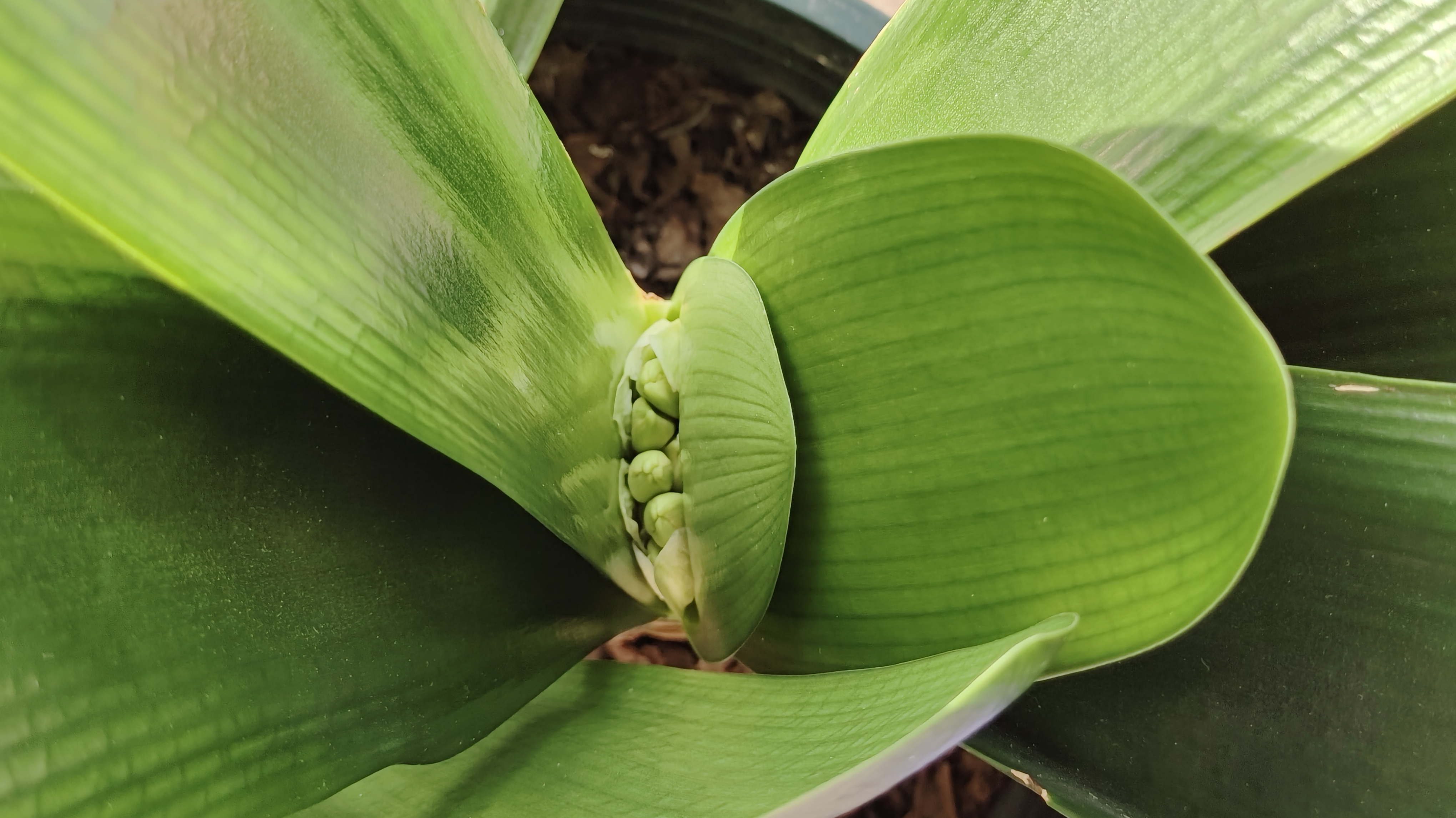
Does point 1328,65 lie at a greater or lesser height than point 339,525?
greater

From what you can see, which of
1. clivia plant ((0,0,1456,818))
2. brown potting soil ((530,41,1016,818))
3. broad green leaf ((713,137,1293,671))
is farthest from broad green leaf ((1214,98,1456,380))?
brown potting soil ((530,41,1016,818))

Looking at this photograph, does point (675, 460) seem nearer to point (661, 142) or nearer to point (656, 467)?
point (656, 467)

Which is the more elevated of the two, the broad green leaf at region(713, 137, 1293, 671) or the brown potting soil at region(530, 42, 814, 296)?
the broad green leaf at region(713, 137, 1293, 671)

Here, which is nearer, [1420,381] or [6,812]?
[6,812]

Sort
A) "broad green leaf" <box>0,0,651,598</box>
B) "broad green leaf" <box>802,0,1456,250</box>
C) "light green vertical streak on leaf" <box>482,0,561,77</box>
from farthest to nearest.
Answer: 1. "light green vertical streak on leaf" <box>482,0,561,77</box>
2. "broad green leaf" <box>802,0,1456,250</box>
3. "broad green leaf" <box>0,0,651,598</box>

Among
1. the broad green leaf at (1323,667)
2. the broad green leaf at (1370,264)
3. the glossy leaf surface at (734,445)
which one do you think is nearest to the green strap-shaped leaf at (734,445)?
the glossy leaf surface at (734,445)

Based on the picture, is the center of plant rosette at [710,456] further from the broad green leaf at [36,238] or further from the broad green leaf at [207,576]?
the broad green leaf at [36,238]

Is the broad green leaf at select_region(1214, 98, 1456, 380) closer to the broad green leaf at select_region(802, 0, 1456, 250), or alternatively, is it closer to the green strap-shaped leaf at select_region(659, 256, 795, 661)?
the broad green leaf at select_region(802, 0, 1456, 250)

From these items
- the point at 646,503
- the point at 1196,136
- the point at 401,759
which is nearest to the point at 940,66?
the point at 1196,136

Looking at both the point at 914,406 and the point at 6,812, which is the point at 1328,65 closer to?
the point at 914,406
